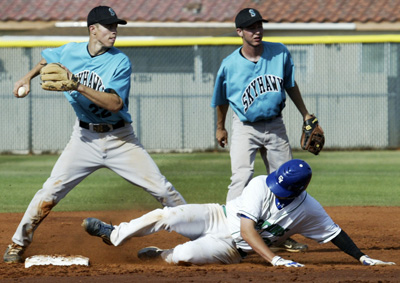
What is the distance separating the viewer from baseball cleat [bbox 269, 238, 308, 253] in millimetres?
5875

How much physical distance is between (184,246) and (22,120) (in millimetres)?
10490

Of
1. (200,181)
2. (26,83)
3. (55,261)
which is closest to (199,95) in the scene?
(200,181)

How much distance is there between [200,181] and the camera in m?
10.4

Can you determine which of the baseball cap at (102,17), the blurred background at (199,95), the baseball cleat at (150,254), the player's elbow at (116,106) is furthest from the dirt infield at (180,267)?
the blurred background at (199,95)

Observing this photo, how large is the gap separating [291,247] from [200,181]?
179 inches

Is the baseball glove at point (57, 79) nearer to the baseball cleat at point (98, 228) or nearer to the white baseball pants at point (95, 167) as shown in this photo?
the white baseball pants at point (95, 167)

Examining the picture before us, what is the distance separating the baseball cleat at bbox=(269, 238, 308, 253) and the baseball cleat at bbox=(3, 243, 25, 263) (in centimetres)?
200

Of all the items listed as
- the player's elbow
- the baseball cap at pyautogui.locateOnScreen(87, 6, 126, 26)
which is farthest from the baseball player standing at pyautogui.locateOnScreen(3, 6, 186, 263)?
the player's elbow

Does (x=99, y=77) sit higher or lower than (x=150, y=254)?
higher

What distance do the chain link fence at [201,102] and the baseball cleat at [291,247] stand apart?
8.82 metres

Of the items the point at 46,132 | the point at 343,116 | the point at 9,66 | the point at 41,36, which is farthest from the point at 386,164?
the point at 41,36

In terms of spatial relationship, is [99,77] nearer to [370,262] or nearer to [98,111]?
[98,111]

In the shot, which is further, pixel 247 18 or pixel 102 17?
pixel 247 18

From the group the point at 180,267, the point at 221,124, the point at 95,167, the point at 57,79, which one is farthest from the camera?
the point at 221,124
